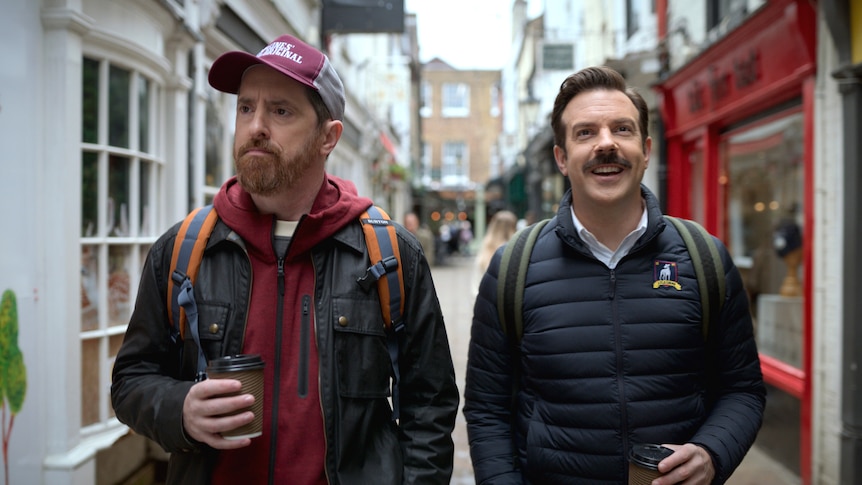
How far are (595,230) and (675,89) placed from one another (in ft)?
20.5

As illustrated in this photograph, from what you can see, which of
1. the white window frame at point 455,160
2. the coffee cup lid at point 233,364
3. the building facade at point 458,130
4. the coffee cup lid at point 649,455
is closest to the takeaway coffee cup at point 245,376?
the coffee cup lid at point 233,364

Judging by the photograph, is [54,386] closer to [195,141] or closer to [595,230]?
[195,141]

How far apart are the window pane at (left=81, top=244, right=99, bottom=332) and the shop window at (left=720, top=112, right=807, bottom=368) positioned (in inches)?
195

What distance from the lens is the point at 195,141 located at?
211 inches

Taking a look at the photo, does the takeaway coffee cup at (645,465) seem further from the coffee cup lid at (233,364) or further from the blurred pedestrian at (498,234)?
the blurred pedestrian at (498,234)

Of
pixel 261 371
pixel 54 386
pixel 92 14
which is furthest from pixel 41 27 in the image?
pixel 261 371

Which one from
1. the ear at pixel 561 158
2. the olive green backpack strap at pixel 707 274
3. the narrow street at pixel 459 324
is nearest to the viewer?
the olive green backpack strap at pixel 707 274

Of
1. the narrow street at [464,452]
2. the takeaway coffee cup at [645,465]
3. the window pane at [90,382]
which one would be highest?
the takeaway coffee cup at [645,465]

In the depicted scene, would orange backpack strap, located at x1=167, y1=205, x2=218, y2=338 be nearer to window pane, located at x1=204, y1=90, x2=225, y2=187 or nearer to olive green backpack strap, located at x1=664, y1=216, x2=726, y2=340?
olive green backpack strap, located at x1=664, y1=216, x2=726, y2=340

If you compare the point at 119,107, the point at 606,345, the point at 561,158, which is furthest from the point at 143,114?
the point at 606,345

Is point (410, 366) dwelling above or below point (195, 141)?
below

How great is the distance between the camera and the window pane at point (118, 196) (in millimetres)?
4125

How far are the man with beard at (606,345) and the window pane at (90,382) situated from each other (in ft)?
8.80

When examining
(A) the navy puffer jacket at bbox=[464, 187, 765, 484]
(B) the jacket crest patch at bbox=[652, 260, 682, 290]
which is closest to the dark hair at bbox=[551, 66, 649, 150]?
(A) the navy puffer jacket at bbox=[464, 187, 765, 484]
